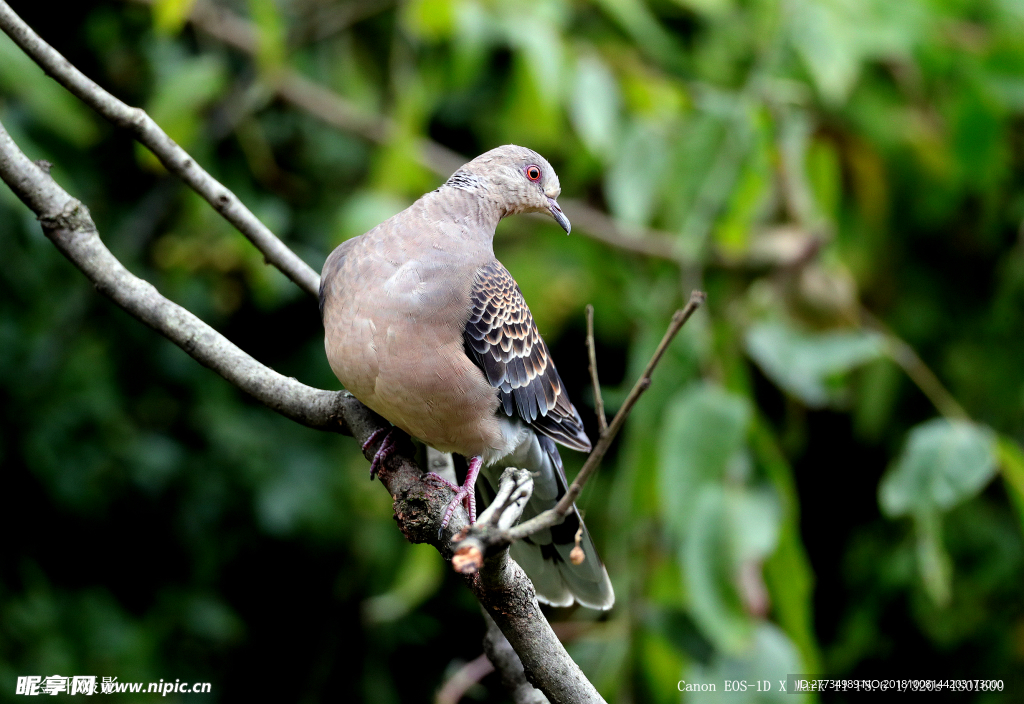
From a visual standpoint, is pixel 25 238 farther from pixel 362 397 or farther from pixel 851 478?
pixel 851 478

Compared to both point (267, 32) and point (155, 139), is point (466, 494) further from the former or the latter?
point (267, 32)

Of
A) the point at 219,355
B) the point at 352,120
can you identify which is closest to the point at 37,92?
the point at 352,120

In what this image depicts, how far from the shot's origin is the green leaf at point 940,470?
2613 mm

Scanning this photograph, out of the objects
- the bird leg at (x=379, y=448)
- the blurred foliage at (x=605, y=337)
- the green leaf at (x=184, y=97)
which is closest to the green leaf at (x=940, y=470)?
the blurred foliage at (x=605, y=337)

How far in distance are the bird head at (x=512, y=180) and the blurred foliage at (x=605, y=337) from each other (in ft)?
2.86

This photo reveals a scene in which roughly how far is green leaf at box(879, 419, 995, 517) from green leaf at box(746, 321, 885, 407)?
344 mm

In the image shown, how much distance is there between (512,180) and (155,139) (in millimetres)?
743

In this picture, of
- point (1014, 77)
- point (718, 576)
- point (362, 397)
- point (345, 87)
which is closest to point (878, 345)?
point (718, 576)

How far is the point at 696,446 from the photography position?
2.66 m

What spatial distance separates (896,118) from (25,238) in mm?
3569

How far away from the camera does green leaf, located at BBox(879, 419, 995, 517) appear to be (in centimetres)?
261

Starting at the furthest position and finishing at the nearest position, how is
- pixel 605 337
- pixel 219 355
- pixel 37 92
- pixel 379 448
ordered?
pixel 605 337 → pixel 37 92 → pixel 379 448 → pixel 219 355

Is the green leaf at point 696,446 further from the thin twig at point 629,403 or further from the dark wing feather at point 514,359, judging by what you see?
the thin twig at point 629,403

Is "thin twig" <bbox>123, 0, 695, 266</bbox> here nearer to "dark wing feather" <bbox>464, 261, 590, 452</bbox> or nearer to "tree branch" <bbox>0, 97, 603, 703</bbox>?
"dark wing feather" <bbox>464, 261, 590, 452</bbox>
